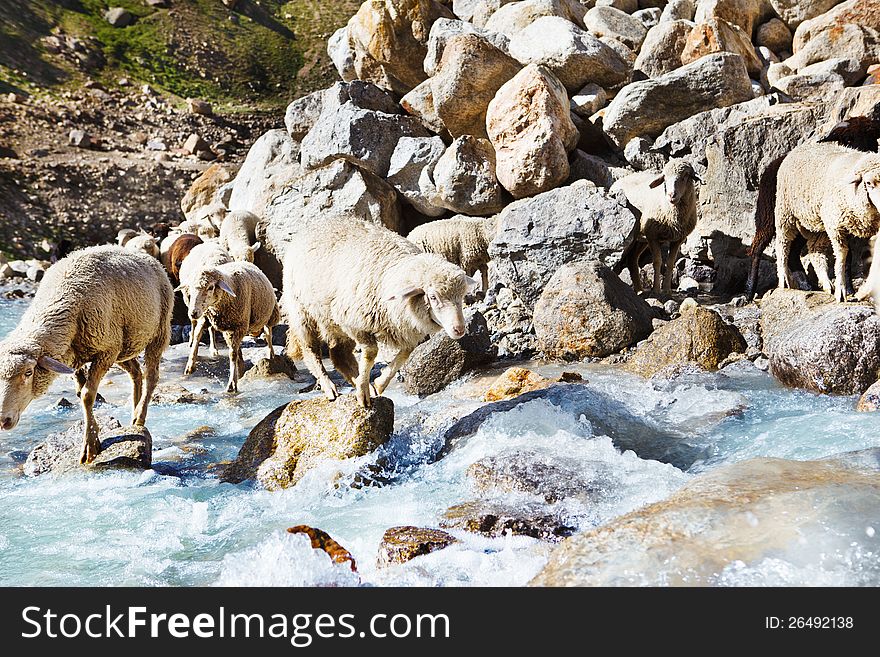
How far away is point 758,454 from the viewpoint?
6.05 metres

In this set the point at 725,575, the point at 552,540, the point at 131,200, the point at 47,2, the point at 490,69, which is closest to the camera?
the point at 725,575

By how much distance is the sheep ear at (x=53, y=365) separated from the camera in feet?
19.1

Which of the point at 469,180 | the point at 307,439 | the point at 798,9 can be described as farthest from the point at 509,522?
the point at 798,9

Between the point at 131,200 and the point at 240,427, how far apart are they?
89.9 ft

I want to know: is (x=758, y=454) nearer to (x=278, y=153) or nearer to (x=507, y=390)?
(x=507, y=390)

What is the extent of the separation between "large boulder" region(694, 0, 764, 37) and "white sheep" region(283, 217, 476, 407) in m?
16.1

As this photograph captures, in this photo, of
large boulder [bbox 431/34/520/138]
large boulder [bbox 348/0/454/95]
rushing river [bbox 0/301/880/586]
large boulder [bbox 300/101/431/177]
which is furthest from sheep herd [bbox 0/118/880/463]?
large boulder [bbox 348/0/454/95]

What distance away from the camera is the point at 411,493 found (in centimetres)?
586

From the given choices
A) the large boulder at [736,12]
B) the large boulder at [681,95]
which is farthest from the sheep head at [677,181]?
the large boulder at [736,12]

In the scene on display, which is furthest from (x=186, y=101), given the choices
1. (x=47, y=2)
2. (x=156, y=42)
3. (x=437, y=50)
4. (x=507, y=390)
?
(x=507, y=390)

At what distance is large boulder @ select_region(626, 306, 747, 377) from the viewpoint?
911cm

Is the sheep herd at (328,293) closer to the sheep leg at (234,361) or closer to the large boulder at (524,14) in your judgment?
the sheep leg at (234,361)

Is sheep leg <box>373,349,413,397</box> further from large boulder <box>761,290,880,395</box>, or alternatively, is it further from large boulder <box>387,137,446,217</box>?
large boulder <box>387,137,446,217</box>

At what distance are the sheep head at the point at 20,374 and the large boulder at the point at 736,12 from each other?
18.6 metres
